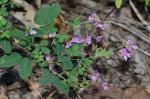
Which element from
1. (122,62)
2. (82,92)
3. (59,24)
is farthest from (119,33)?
(82,92)

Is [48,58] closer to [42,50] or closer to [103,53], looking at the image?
[42,50]

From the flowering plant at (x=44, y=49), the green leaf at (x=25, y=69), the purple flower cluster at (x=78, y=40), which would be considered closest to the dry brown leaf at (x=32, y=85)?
the flowering plant at (x=44, y=49)

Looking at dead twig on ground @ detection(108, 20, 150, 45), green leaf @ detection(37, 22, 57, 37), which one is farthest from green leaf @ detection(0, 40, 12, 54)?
dead twig on ground @ detection(108, 20, 150, 45)

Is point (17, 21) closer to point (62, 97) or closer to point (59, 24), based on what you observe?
point (59, 24)

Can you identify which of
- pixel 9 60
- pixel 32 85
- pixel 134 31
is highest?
pixel 9 60

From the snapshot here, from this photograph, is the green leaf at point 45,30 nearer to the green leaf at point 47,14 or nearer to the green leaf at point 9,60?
the green leaf at point 47,14

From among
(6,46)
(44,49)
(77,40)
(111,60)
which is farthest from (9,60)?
(111,60)

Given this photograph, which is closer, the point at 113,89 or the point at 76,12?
the point at 113,89
